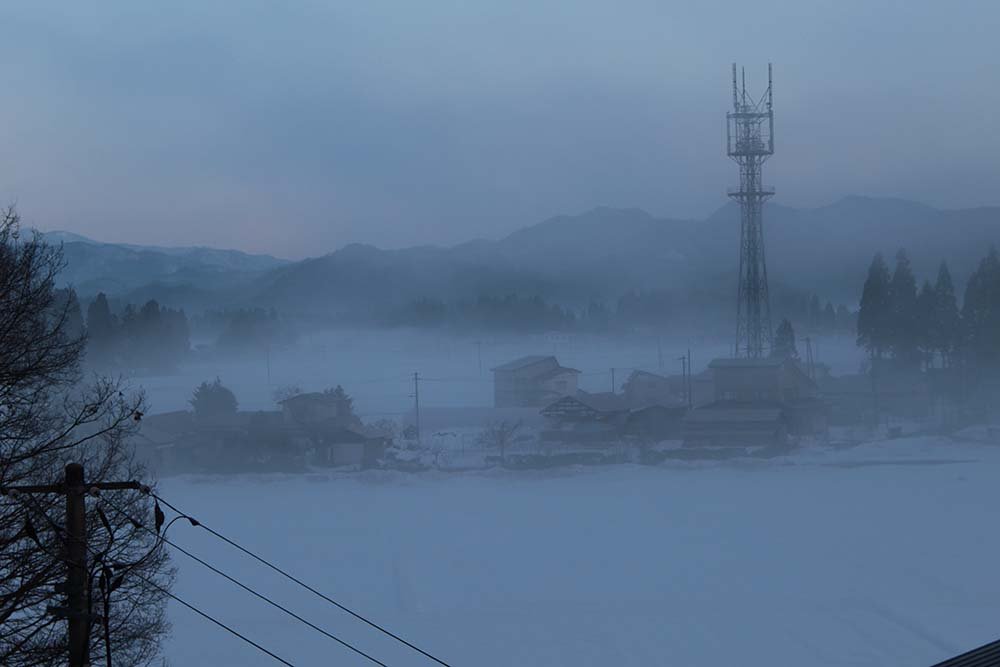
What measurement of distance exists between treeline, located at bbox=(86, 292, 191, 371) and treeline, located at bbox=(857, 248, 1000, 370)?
34.6ft

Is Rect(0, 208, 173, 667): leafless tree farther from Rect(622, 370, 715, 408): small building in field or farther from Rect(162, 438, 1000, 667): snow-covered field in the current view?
Rect(622, 370, 715, 408): small building in field

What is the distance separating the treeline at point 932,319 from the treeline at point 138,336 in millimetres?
10549

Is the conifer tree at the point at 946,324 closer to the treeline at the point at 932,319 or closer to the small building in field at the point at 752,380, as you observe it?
the treeline at the point at 932,319

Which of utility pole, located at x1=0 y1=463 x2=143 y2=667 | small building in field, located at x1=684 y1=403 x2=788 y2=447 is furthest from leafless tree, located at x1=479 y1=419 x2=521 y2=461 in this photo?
utility pole, located at x1=0 y1=463 x2=143 y2=667

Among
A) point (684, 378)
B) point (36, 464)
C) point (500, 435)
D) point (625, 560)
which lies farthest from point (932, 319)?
point (36, 464)

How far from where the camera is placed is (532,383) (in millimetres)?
13484

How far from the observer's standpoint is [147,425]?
10.6m

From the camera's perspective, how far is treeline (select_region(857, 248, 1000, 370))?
1358 centimetres

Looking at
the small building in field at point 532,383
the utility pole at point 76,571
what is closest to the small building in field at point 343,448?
the small building in field at point 532,383

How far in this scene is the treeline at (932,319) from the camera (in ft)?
44.5

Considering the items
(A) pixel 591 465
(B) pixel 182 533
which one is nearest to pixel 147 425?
(B) pixel 182 533

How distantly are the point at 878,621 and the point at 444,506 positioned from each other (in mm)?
4612

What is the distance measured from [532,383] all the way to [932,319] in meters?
6.00

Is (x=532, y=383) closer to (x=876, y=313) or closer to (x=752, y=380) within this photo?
(x=752, y=380)
